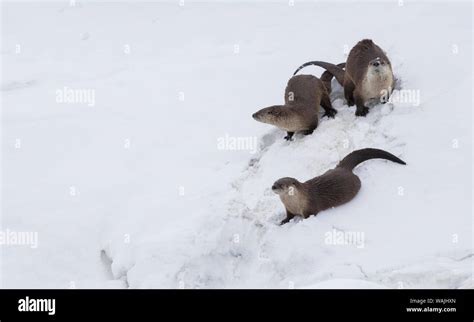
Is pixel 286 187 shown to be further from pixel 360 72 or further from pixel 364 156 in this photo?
pixel 360 72

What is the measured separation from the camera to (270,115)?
5.82m

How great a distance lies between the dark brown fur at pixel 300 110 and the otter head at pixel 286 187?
0.97 meters

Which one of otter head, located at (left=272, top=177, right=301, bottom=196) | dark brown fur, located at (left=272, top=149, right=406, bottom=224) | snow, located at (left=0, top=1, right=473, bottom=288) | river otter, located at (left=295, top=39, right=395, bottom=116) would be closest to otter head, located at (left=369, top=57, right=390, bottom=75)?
river otter, located at (left=295, top=39, right=395, bottom=116)

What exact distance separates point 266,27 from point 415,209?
4220mm

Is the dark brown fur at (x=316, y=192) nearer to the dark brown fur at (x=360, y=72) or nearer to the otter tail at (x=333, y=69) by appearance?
the dark brown fur at (x=360, y=72)

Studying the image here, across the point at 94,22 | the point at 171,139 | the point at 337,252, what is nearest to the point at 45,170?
the point at 171,139

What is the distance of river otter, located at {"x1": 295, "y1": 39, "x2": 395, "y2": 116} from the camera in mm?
5777

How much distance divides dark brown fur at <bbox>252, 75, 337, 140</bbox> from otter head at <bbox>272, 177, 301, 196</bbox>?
97 centimetres

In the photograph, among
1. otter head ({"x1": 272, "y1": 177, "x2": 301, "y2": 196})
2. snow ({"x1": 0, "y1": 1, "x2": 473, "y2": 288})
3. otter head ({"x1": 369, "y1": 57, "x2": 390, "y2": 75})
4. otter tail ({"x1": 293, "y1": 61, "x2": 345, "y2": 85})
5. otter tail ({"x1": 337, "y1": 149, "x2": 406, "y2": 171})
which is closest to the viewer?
snow ({"x1": 0, "y1": 1, "x2": 473, "y2": 288})

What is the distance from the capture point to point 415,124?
18.2 feet

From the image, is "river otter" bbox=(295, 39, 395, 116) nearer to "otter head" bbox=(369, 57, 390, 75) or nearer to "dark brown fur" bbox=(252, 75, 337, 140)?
"otter head" bbox=(369, 57, 390, 75)

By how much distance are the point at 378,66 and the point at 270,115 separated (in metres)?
0.94

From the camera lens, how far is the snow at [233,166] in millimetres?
4684
